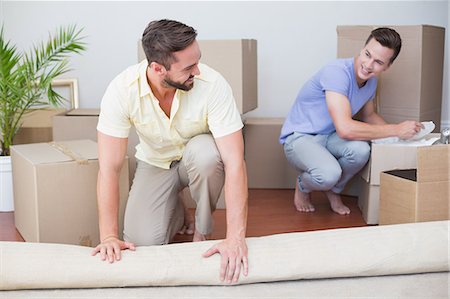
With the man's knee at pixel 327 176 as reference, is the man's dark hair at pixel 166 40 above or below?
above

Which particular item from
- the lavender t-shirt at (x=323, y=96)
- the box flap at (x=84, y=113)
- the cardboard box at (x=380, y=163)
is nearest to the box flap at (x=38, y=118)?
the box flap at (x=84, y=113)

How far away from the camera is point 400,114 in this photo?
3.07 m

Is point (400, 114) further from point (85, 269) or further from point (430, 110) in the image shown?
point (85, 269)

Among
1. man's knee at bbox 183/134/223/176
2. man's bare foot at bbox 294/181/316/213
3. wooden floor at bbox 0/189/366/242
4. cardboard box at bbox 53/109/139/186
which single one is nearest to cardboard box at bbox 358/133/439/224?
wooden floor at bbox 0/189/366/242

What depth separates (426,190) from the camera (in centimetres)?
228

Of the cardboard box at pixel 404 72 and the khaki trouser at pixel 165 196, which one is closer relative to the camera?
the khaki trouser at pixel 165 196

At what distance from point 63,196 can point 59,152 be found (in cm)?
23

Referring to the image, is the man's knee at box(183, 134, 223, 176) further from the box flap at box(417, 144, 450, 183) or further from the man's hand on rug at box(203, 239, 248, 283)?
the box flap at box(417, 144, 450, 183)

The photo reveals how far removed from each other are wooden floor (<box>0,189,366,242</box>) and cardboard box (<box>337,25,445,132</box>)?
1.49 ft

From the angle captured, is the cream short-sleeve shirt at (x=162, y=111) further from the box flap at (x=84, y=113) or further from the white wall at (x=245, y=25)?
the white wall at (x=245, y=25)

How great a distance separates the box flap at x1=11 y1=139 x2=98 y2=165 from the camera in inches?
96.6

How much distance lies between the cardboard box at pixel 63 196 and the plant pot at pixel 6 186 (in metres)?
0.46

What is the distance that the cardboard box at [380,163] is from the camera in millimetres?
2645

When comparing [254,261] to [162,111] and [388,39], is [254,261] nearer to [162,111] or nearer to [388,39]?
[162,111]
